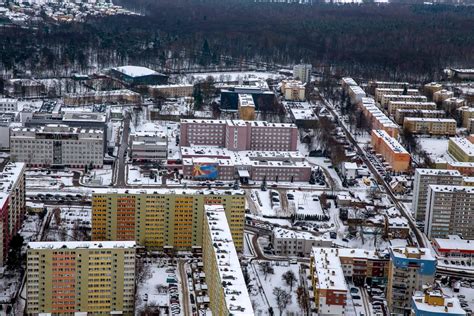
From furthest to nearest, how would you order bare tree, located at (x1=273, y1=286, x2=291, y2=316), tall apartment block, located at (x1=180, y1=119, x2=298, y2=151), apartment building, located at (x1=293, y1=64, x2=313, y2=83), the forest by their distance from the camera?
the forest
apartment building, located at (x1=293, y1=64, x2=313, y2=83)
tall apartment block, located at (x1=180, y1=119, x2=298, y2=151)
bare tree, located at (x1=273, y1=286, x2=291, y2=316)

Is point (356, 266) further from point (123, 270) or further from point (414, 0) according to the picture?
point (414, 0)

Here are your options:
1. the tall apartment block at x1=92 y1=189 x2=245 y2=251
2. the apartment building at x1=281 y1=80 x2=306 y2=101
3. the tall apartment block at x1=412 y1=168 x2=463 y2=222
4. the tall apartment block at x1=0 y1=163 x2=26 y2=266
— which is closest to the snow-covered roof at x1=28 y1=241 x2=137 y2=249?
the tall apartment block at x1=0 y1=163 x2=26 y2=266

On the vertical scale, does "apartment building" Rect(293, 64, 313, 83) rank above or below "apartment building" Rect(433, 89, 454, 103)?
above

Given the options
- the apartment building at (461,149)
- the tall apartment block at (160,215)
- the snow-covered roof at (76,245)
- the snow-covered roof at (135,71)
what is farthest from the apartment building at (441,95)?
the snow-covered roof at (76,245)

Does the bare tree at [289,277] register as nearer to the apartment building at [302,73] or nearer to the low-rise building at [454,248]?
the low-rise building at [454,248]

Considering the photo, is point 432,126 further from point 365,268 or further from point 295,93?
point 365,268

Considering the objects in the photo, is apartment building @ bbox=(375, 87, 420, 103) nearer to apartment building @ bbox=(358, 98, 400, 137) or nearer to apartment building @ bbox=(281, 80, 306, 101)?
apartment building @ bbox=(358, 98, 400, 137)
